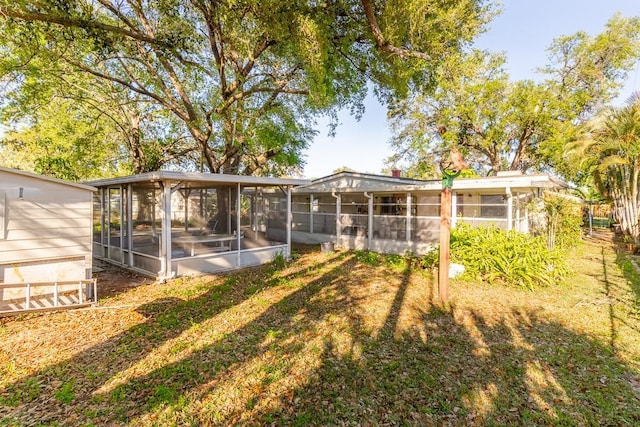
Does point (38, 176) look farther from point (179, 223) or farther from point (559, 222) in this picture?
point (559, 222)

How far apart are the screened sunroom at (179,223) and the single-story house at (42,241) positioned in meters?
1.66

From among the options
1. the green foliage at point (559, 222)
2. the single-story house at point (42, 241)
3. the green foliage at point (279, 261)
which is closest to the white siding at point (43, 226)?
the single-story house at point (42, 241)

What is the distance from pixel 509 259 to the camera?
25.6 ft

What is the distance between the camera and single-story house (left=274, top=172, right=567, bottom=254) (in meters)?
10.3

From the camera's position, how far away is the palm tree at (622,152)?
1263 centimetres

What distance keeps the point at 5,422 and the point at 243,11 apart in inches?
320

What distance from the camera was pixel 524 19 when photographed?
37.8ft

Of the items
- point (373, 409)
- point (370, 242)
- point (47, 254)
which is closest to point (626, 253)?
point (370, 242)

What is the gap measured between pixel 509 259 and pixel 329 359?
5995 mm

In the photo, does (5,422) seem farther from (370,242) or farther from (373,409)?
(370,242)

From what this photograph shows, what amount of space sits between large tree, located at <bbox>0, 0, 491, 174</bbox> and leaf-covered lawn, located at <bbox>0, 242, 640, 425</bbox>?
5.44 metres

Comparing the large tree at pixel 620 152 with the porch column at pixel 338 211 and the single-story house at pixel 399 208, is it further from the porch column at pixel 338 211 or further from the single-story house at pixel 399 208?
the porch column at pixel 338 211

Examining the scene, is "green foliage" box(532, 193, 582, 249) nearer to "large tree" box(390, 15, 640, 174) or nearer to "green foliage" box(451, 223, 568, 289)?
"green foliage" box(451, 223, 568, 289)

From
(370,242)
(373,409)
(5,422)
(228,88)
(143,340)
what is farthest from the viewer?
(370,242)
